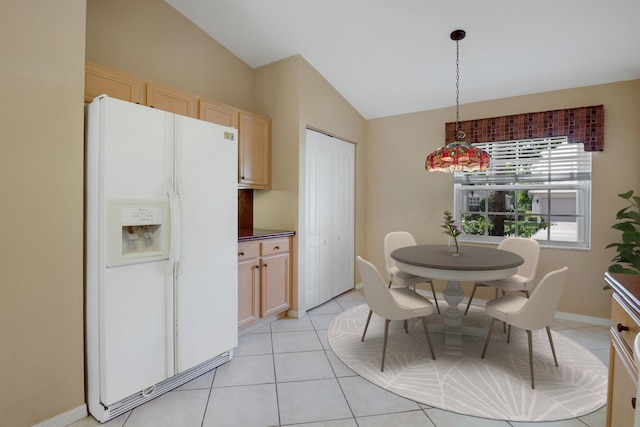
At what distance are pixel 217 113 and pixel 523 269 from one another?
11.1 ft

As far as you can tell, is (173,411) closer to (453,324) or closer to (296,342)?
(296,342)

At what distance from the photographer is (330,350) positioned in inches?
102

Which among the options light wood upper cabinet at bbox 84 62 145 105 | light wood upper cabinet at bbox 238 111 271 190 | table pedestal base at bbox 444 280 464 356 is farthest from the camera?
light wood upper cabinet at bbox 238 111 271 190

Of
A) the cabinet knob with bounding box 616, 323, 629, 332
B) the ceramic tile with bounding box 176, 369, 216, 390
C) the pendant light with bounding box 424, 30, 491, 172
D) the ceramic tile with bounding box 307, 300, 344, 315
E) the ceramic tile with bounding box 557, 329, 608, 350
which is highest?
the pendant light with bounding box 424, 30, 491, 172

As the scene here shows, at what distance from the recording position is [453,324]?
2635 mm

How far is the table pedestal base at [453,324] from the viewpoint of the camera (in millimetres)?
2539

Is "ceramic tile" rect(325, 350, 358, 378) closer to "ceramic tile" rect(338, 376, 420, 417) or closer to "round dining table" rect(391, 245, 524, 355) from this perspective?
"ceramic tile" rect(338, 376, 420, 417)

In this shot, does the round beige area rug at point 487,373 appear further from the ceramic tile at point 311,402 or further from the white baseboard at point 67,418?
the white baseboard at point 67,418

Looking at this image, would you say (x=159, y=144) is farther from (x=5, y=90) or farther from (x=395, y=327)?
(x=395, y=327)

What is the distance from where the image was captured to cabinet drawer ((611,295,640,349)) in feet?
3.43

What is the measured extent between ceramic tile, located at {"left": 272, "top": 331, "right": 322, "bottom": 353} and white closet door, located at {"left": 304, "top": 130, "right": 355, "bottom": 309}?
0.58m

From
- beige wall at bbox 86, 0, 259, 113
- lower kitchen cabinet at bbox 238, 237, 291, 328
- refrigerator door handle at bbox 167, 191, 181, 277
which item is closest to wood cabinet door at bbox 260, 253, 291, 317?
lower kitchen cabinet at bbox 238, 237, 291, 328

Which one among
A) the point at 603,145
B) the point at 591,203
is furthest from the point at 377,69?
the point at 591,203

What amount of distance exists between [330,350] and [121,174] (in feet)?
6.61
